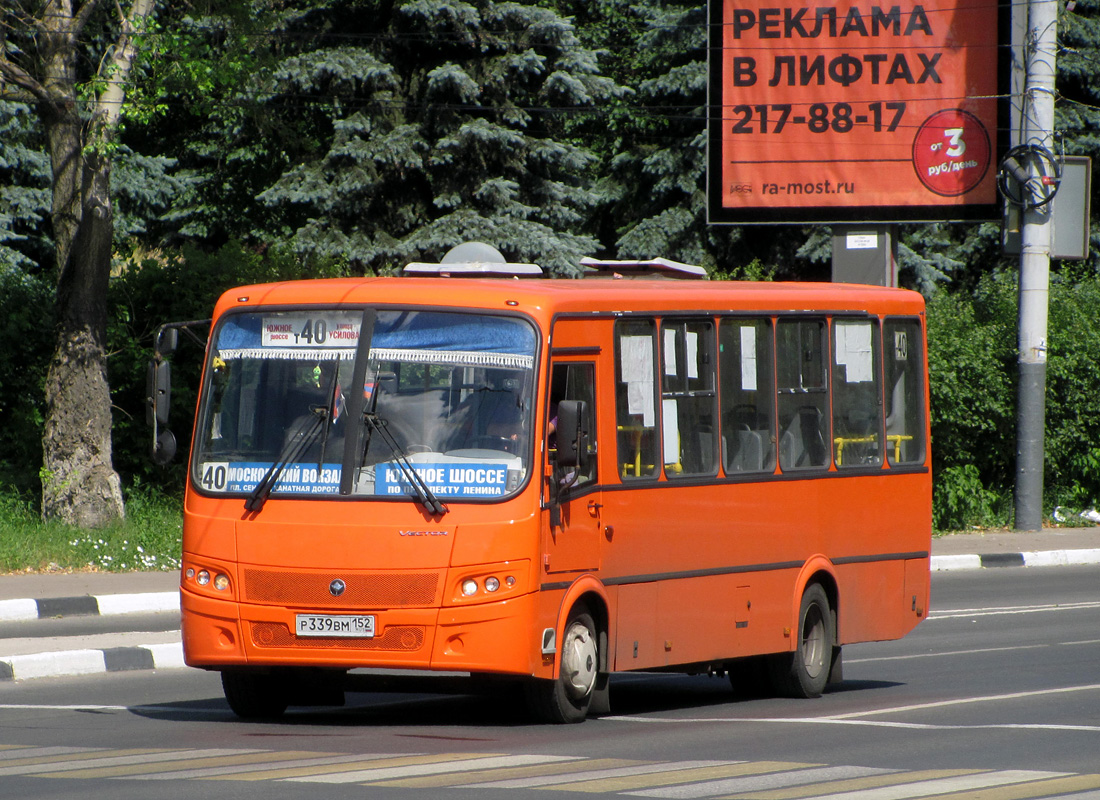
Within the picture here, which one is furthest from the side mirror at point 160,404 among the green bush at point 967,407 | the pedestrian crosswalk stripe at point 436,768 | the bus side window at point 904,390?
the green bush at point 967,407

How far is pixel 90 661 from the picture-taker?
12.1 meters

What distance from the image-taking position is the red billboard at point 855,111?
78.8 ft

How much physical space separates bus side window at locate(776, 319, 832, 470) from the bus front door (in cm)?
188

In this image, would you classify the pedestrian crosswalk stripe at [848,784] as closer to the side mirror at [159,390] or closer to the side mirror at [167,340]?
the side mirror at [159,390]

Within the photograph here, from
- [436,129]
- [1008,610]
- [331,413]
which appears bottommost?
[1008,610]

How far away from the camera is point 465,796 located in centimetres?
700

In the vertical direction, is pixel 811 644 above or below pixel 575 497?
below

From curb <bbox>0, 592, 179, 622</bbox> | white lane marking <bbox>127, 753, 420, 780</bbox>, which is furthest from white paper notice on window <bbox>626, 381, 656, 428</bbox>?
curb <bbox>0, 592, 179, 622</bbox>

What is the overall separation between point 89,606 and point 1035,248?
542 inches

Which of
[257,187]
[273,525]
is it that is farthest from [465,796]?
[257,187]

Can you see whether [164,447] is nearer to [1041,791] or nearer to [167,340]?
[167,340]

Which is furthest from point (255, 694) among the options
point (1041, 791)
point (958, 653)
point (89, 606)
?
point (958, 653)

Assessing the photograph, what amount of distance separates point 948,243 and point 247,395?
93.8 ft

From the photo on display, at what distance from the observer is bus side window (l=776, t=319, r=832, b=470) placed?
36.9ft
